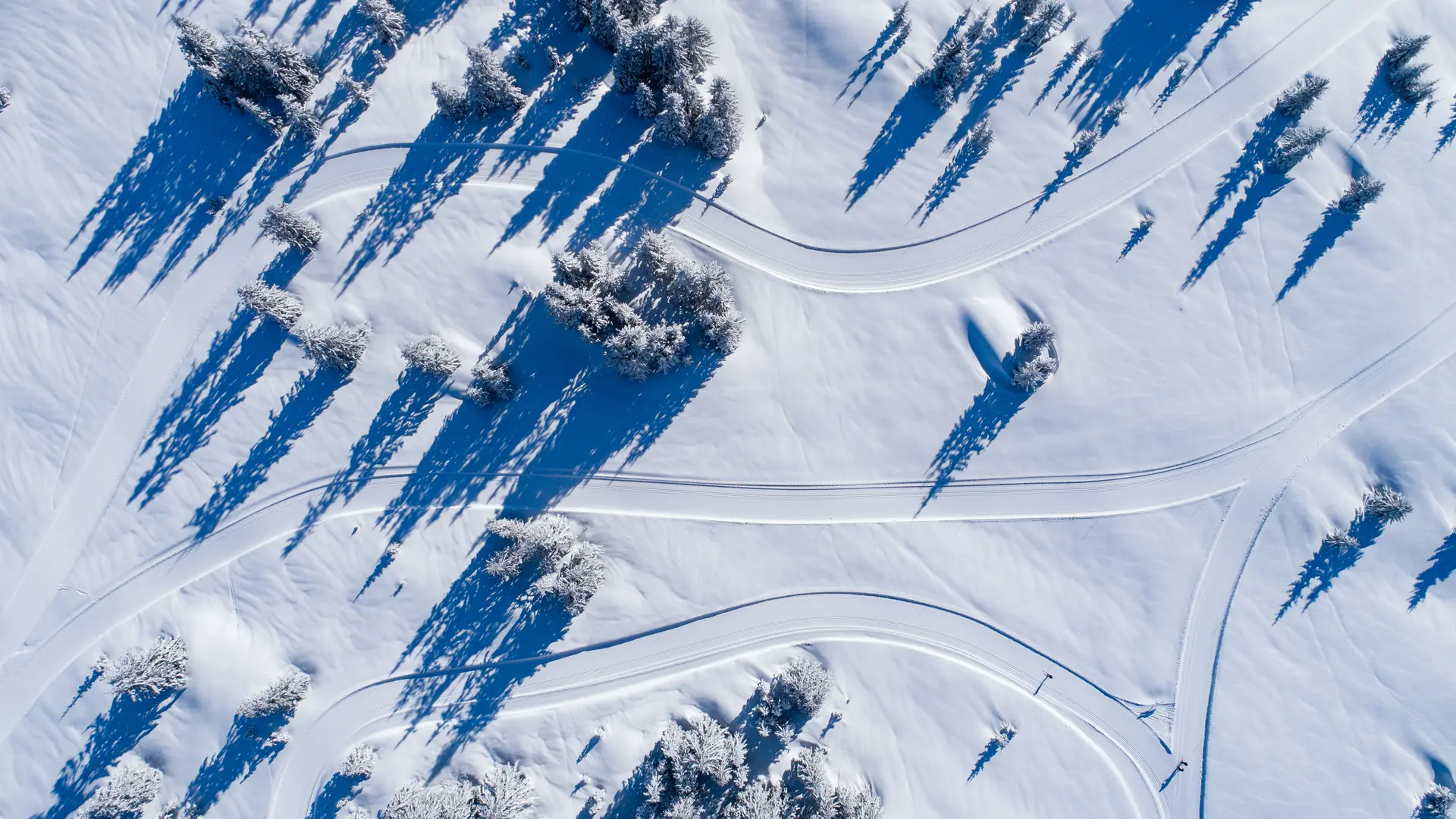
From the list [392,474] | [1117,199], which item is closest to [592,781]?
[392,474]

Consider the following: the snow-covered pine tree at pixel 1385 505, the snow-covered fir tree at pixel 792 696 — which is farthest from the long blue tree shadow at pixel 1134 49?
the snow-covered fir tree at pixel 792 696

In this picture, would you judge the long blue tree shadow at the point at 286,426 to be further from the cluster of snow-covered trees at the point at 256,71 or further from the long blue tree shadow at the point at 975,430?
the long blue tree shadow at the point at 975,430

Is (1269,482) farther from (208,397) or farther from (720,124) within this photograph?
(208,397)

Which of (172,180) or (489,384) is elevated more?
(489,384)

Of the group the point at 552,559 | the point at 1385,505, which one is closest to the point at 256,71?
the point at 552,559

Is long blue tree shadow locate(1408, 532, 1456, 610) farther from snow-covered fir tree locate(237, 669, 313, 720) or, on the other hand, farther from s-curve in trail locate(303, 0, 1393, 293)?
snow-covered fir tree locate(237, 669, 313, 720)

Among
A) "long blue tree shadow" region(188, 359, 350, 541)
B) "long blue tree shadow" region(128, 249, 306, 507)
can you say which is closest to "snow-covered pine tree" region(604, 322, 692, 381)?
"long blue tree shadow" region(188, 359, 350, 541)
